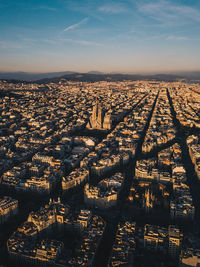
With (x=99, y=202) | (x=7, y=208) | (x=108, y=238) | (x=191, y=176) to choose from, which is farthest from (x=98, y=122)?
(x=108, y=238)

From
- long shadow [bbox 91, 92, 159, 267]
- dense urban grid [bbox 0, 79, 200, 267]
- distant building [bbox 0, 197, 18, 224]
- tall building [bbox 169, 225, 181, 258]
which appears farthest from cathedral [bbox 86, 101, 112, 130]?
tall building [bbox 169, 225, 181, 258]

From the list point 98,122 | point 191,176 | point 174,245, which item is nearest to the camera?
point 174,245

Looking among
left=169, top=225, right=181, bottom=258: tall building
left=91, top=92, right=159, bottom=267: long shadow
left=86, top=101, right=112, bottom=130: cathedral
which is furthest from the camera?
left=86, top=101, right=112, bottom=130: cathedral

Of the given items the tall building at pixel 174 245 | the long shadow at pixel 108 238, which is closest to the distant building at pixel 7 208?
the long shadow at pixel 108 238

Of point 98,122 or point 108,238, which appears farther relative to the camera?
point 98,122

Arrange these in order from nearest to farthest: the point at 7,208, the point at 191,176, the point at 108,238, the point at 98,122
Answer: the point at 108,238 → the point at 7,208 → the point at 191,176 → the point at 98,122

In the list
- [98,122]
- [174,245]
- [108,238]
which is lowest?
[108,238]

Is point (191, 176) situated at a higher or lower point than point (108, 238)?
higher

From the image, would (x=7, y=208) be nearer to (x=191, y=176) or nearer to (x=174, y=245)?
(x=174, y=245)

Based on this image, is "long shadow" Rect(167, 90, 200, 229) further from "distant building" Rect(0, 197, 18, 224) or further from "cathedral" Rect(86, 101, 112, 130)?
"distant building" Rect(0, 197, 18, 224)

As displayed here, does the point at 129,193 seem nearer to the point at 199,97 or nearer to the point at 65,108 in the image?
the point at 65,108

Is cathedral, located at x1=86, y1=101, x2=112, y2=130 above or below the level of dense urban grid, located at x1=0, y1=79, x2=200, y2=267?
above

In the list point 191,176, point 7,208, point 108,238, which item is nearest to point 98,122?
point 191,176

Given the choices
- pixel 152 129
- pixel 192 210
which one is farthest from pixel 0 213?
pixel 152 129
